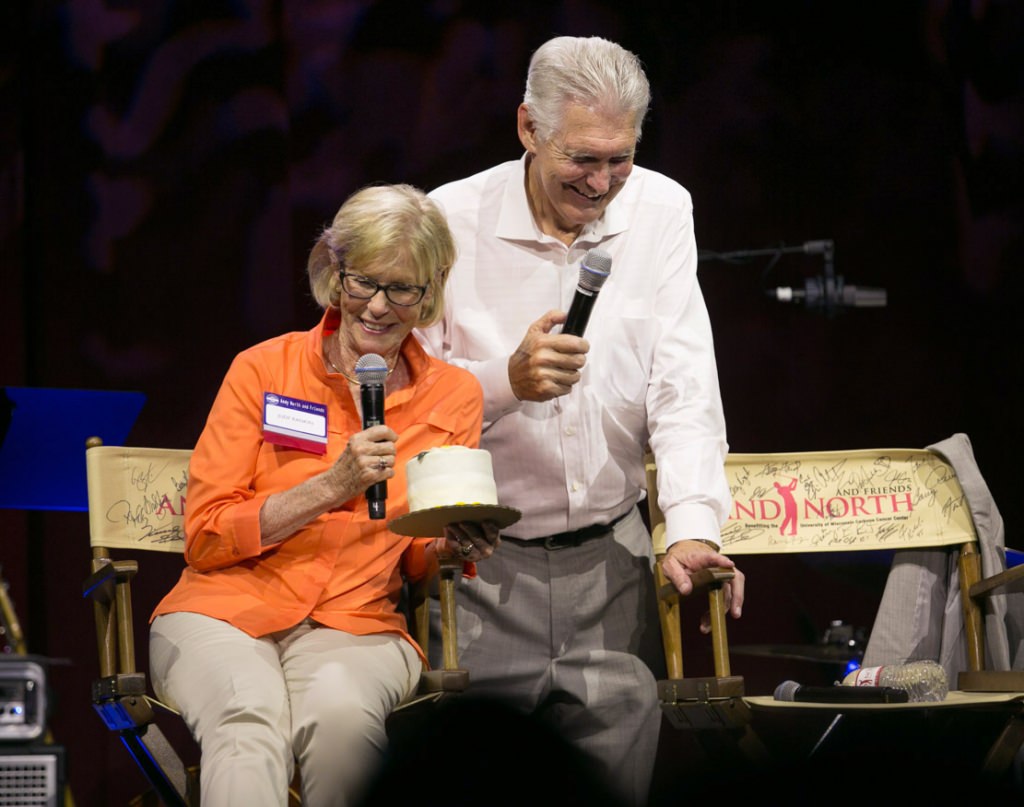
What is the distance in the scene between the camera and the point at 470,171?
422 cm

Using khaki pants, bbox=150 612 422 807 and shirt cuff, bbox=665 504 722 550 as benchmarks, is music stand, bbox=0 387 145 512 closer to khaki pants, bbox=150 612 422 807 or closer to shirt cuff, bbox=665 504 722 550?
khaki pants, bbox=150 612 422 807

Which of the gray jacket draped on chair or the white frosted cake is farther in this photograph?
the gray jacket draped on chair

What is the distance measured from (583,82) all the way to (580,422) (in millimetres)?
690

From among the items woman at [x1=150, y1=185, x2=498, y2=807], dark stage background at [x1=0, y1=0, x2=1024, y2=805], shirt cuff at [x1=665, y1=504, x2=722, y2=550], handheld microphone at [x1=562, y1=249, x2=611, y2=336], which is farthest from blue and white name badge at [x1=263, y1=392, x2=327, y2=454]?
dark stage background at [x1=0, y1=0, x2=1024, y2=805]

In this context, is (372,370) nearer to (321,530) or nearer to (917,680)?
(321,530)

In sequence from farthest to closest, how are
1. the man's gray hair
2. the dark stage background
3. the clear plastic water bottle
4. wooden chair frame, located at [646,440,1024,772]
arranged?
1. the dark stage background
2. wooden chair frame, located at [646,440,1024,772]
3. the clear plastic water bottle
4. the man's gray hair

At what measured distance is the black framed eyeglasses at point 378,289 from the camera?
2.68 m

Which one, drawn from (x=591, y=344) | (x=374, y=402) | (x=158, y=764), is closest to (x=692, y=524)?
(x=591, y=344)

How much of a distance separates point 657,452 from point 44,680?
151 cm

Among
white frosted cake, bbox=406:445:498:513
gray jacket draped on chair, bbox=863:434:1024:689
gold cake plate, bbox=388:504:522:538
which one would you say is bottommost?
gray jacket draped on chair, bbox=863:434:1024:689

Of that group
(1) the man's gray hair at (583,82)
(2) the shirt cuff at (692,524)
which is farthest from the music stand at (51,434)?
(2) the shirt cuff at (692,524)

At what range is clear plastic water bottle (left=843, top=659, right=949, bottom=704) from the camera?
9.41 feet

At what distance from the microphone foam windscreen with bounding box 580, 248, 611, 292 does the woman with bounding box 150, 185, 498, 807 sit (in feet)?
1.16

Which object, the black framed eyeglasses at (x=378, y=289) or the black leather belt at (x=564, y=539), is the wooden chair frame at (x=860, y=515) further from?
the black framed eyeglasses at (x=378, y=289)
